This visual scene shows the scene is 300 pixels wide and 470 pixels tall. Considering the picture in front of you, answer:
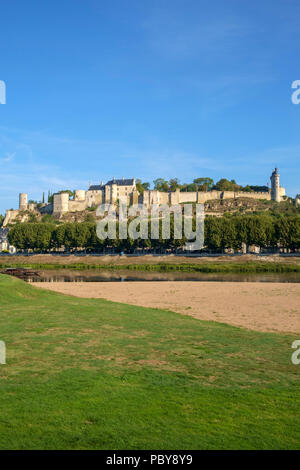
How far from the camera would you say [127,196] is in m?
140

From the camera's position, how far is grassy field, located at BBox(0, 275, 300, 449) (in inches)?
205

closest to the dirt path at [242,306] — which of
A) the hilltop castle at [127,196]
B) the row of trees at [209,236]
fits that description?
the row of trees at [209,236]

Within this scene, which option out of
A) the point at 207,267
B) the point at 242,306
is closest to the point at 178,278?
the point at 207,267

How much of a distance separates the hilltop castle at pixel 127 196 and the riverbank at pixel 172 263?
195 ft

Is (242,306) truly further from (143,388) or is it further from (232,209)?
(232,209)

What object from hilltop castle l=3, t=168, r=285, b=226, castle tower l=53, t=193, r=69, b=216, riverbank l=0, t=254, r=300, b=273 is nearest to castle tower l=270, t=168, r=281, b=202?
hilltop castle l=3, t=168, r=285, b=226

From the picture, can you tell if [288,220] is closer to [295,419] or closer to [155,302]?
[155,302]

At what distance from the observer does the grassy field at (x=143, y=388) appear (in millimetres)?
5219

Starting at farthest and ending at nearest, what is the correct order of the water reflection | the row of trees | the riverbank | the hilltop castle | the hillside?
the hilltop castle → the hillside → the row of trees → the riverbank → the water reflection

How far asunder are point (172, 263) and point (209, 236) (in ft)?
38.5

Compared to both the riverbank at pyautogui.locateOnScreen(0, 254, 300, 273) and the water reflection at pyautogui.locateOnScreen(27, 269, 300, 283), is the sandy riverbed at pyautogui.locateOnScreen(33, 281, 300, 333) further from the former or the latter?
the riverbank at pyautogui.locateOnScreen(0, 254, 300, 273)

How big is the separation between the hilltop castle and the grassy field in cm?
12175

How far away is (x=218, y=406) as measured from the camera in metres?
6.29
